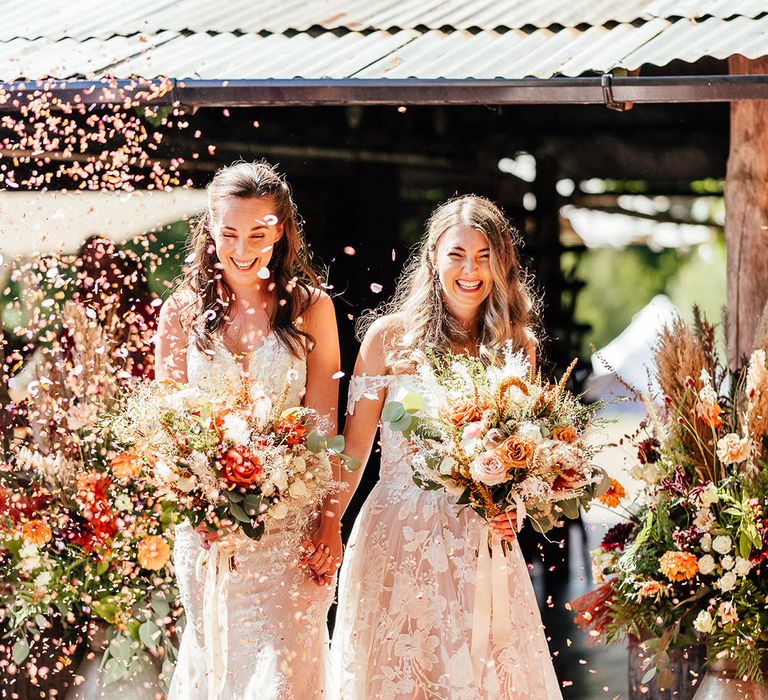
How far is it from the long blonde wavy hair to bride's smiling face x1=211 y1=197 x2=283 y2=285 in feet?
1.70

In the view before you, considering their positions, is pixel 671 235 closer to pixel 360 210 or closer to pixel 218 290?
pixel 360 210

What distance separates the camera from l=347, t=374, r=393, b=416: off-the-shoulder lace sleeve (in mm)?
4367

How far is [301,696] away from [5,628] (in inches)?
71.7

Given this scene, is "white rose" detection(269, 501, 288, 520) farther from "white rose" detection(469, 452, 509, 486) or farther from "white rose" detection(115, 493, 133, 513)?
"white rose" detection(115, 493, 133, 513)

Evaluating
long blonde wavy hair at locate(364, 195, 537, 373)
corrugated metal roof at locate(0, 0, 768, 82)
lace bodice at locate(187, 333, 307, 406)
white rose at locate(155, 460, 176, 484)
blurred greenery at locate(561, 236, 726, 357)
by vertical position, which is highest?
corrugated metal roof at locate(0, 0, 768, 82)

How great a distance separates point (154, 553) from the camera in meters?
4.83

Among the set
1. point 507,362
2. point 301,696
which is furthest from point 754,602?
point 301,696

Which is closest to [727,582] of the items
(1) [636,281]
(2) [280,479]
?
(2) [280,479]

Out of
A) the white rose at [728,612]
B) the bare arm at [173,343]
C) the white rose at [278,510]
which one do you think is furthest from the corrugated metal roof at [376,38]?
the white rose at [728,612]

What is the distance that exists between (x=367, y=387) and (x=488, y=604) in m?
0.81

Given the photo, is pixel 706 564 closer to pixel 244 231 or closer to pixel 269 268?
pixel 269 268

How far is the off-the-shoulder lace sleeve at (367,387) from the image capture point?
4.37 metres

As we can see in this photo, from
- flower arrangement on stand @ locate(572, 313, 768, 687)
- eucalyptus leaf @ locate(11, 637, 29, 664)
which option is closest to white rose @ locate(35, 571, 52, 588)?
eucalyptus leaf @ locate(11, 637, 29, 664)

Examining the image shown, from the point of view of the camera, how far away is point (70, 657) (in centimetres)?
514
